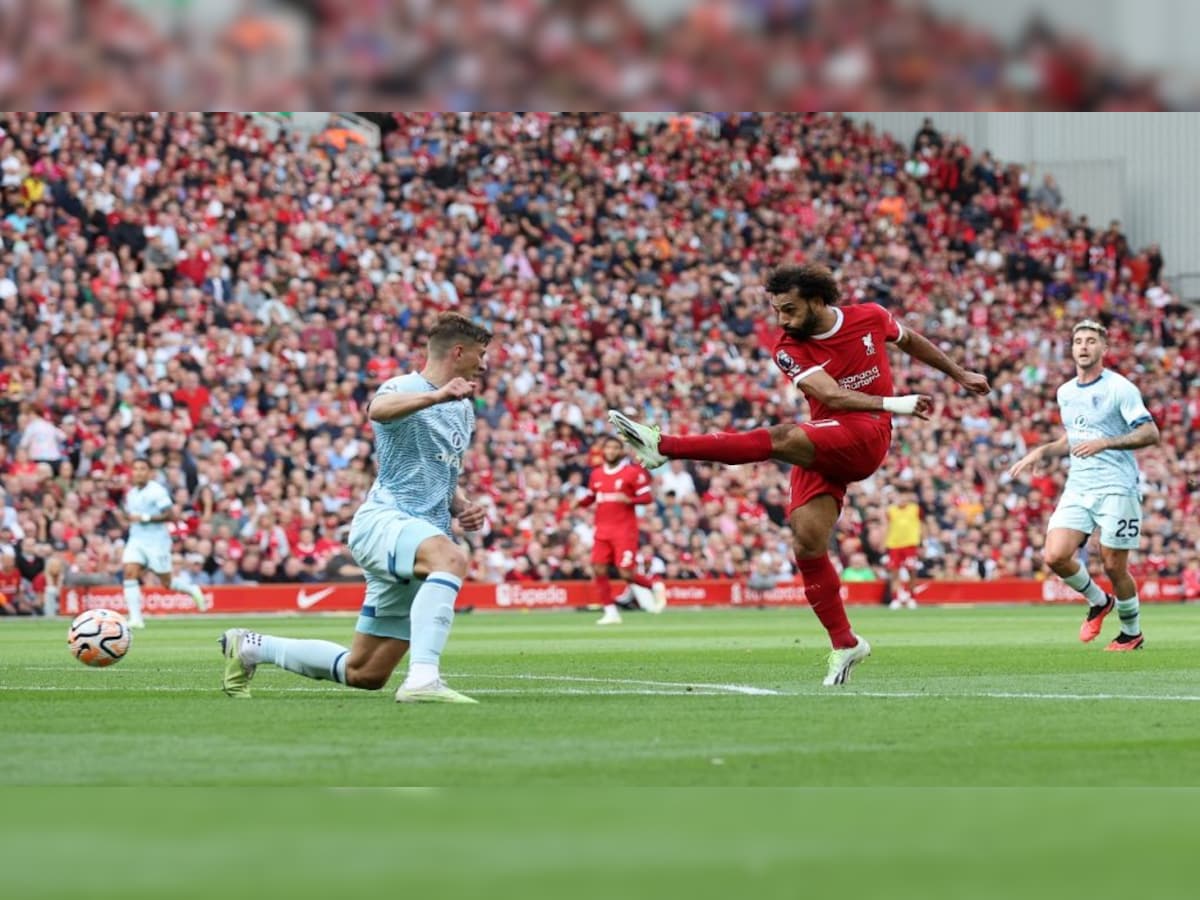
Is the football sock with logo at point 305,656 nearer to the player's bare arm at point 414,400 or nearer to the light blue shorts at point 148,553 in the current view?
the player's bare arm at point 414,400

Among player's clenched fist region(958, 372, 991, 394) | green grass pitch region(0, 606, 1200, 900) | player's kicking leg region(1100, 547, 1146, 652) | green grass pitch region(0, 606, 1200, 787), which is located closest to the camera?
green grass pitch region(0, 606, 1200, 900)

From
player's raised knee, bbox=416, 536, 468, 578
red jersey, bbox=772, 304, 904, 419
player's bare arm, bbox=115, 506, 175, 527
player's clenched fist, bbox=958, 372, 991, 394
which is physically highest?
red jersey, bbox=772, 304, 904, 419

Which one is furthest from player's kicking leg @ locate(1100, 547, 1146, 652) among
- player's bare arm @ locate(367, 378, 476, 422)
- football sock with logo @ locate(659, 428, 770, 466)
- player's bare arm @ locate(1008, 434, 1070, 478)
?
player's bare arm @ locate(367, 378, 476, 422)

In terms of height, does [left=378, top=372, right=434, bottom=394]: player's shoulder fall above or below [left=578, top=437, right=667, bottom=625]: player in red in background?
above

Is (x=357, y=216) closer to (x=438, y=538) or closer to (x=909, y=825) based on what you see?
(x=438, y=538)

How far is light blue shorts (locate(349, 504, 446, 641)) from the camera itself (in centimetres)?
848

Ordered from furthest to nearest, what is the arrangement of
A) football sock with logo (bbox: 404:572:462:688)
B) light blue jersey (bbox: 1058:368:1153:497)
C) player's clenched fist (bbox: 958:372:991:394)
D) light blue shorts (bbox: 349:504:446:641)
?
1. light blue jersey (bbox: 1058:368:1153:497)
2. player's clenched fist (bbox: 958:372:991:394)
3. light blue shorts (bbox: 349:504:446:641)
4. football sock with logo (bbox: 404:572:462:688)

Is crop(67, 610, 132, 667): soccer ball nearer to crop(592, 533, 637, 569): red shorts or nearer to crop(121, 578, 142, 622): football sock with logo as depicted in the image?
crop(121, 578, 142, 622): football sock with logo

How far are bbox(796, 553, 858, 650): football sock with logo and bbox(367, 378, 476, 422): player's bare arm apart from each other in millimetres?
2601

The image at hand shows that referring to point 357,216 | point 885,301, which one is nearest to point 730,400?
point 885,301

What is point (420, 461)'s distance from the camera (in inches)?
345

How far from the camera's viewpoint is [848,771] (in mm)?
5547

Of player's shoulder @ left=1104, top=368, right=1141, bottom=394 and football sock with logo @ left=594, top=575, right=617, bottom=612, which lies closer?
player's shoulder @ left=1104, top=368, right=1141, bottom=394

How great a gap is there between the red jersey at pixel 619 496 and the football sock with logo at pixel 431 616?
15181mm
